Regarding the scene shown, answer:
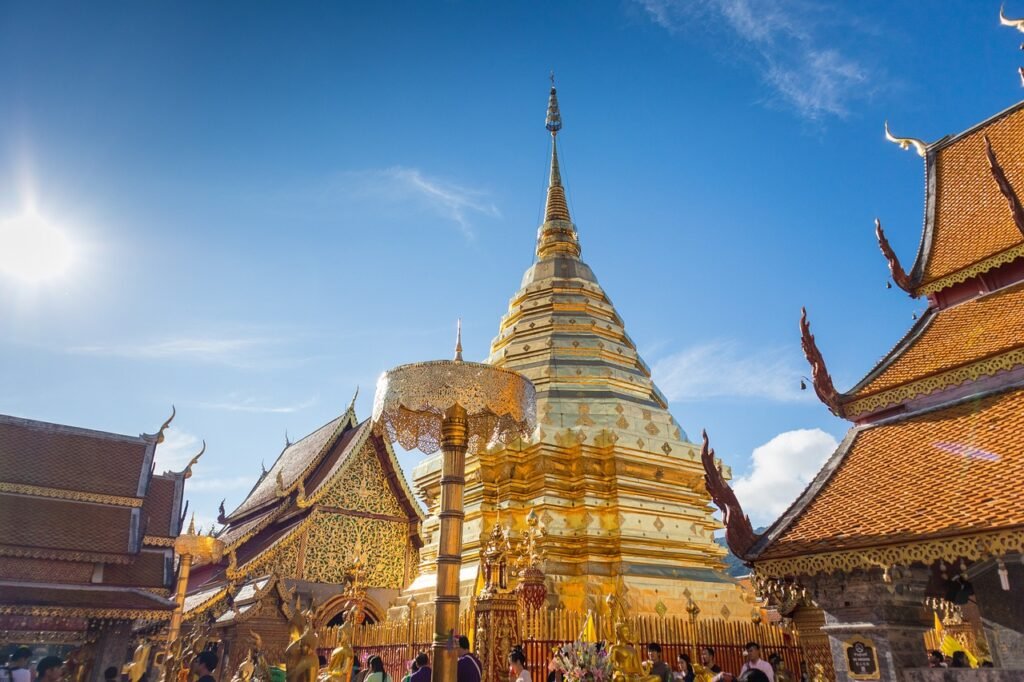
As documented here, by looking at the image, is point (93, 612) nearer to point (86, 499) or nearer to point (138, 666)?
point (86, 499)

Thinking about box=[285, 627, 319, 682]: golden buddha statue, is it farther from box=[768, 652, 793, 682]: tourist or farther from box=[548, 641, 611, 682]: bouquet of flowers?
box=[768, 652, 793, 682]: tourist

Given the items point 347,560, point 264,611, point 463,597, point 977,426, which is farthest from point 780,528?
point 347,560

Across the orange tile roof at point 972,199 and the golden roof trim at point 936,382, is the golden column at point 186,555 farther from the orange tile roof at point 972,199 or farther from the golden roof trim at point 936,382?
the orange tile roof at point 972,199

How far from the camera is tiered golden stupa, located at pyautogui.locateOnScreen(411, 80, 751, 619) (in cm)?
1206

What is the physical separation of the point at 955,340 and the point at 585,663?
505cm

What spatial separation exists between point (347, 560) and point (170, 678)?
8.66 m

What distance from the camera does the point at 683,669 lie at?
812 centimetres

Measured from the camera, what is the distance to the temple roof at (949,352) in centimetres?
649

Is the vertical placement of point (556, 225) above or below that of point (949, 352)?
above

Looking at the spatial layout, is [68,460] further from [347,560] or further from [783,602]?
[783,602]

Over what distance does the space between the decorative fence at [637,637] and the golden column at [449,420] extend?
2.54m

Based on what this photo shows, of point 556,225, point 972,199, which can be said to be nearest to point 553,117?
point 556,225

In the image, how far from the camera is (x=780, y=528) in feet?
21.4

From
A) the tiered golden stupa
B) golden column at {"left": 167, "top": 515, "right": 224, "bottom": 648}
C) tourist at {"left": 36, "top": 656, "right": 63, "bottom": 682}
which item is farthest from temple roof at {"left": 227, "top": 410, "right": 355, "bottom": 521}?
tourist at {"left": 36, "top": 656, "right": 63, "bottom": 682}
